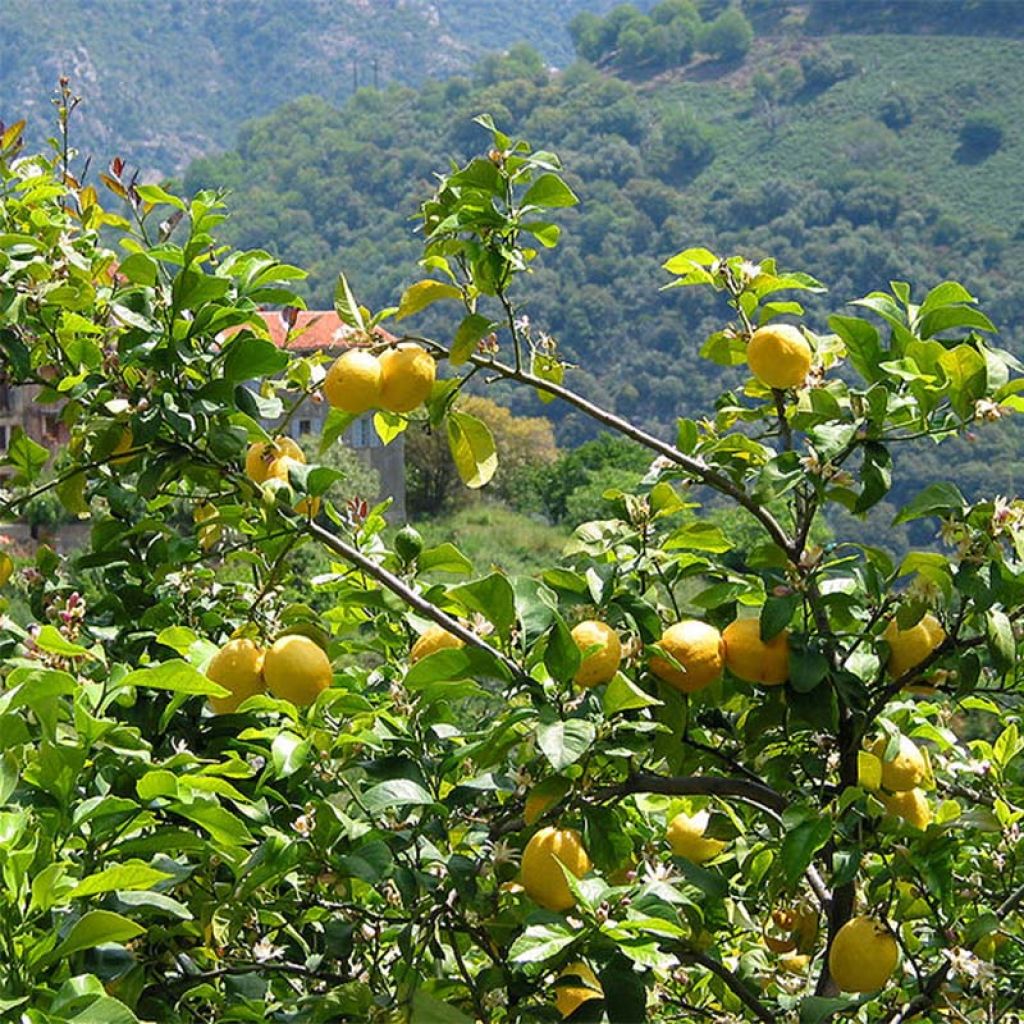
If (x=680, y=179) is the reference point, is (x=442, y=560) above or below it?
above

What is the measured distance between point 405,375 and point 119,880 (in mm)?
480

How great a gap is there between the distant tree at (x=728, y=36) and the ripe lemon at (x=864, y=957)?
55.0 metres

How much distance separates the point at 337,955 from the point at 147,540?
59 centimetres

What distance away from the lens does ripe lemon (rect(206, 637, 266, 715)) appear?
110 centimetres

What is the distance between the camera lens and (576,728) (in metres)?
0.90

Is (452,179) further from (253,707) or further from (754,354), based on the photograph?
(253,707)

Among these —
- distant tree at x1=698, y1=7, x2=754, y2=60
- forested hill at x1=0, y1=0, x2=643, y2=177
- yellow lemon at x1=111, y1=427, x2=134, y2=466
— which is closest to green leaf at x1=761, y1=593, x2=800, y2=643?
yellow lemon at x1=111, y1=427, x2=134, y2=466

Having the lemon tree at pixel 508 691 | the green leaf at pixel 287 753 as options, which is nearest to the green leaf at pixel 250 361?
the lemon tree at pixel 508 691

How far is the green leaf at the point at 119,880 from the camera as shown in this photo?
75 centimetres

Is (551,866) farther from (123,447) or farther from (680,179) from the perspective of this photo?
(680,179)

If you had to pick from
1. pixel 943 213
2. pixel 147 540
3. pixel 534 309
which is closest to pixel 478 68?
pixel 534 309

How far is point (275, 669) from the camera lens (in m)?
1.07

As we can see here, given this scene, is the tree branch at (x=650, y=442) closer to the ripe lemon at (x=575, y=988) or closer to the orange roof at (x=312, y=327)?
the orange roof at (x=312, y=327)

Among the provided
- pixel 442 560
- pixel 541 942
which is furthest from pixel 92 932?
pixel 442 560
